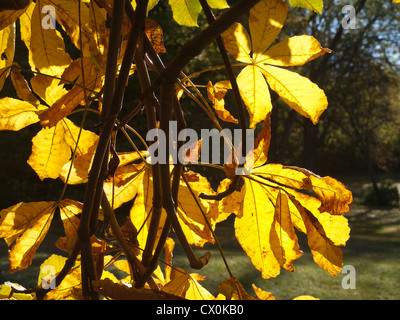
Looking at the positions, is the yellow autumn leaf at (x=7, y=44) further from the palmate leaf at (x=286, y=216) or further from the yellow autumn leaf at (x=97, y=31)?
the palmate leaf at (x=286, y=216)

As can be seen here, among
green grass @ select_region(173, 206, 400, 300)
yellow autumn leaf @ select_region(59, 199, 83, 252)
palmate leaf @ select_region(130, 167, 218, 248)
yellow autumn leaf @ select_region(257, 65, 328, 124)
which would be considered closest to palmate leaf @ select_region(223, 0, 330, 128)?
yellow autumn leaf @ select_region(257, 65, 328, 124)

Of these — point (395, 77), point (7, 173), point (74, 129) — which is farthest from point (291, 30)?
point (74, 129)

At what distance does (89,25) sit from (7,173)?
7.28 metres

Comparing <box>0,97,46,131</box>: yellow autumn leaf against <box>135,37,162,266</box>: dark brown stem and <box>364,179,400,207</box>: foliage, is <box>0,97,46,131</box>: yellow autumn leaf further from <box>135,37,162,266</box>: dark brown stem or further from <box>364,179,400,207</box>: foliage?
<box>364,179,400,207</box>: foliage

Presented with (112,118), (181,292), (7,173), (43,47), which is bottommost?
(181,292)

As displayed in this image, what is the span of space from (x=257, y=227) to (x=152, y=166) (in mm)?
118

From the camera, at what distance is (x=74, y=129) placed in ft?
1.68

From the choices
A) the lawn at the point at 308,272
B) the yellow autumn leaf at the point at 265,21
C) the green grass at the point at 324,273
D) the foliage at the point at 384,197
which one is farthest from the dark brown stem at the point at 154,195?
the foliage at the point at 384,197

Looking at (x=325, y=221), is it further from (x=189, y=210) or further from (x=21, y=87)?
(x=21, y=87)

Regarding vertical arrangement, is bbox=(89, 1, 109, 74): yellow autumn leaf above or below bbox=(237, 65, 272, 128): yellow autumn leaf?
above

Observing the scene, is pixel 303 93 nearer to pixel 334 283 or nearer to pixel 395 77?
pixel 334 283

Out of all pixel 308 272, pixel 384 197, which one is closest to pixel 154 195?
pixel 308 272

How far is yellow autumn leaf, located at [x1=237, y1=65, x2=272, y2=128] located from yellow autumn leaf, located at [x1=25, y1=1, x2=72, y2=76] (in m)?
0.20

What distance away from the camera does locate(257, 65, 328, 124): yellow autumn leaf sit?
1.31 ft
